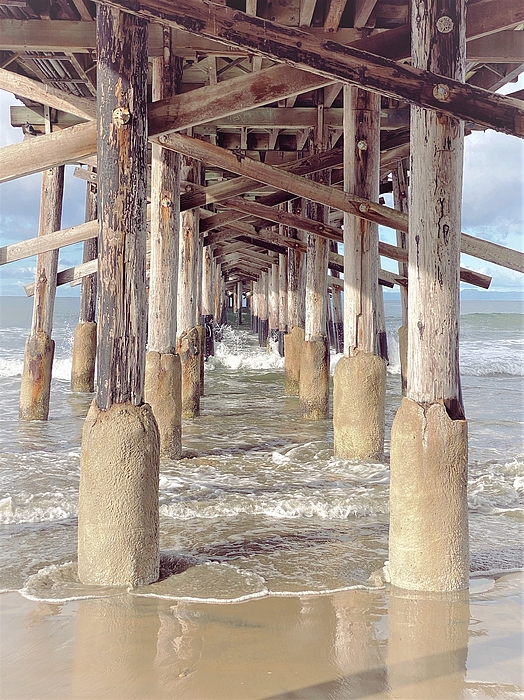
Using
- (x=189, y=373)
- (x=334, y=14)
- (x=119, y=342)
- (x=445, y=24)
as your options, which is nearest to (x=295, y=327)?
(x=189, y=373)

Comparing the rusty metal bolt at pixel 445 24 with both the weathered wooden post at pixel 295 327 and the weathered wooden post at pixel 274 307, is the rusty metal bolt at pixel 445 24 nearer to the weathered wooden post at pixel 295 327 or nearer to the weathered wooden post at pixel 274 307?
the weathered wooden post at pixel 295 327

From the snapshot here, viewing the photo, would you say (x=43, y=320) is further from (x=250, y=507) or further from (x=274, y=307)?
(x=274, y=307)

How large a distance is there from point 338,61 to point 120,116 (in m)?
1.00

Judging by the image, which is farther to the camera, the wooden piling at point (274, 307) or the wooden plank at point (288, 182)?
the wooden piling at point (274, 307)

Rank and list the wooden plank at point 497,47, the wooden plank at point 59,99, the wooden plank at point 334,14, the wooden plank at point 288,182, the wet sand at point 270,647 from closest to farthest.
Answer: the wet sand at point 270,647, the wooden plank at point 59,99, the wooden plank at point 288,182, the wooden plank at point 334,14, the wooden plank at point 497,47

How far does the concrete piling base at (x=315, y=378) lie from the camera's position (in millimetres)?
8500

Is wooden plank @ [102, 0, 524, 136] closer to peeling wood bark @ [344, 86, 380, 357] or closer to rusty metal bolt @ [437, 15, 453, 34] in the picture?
rusty metal bolt @ [437, 15, 453, 34]

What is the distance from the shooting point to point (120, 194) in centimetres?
337

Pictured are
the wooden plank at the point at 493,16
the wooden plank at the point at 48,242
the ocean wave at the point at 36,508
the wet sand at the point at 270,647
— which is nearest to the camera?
the wet sand at the point at 270,647

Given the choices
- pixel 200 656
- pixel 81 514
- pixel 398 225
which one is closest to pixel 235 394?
pixel 398 225

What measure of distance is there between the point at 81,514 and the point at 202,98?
6.84ft

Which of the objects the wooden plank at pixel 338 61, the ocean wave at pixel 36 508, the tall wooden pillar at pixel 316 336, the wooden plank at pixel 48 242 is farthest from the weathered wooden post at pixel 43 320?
the wooden plank at pixel 338 61

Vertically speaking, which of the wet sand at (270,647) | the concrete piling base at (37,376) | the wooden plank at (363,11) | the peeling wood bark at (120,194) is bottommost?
the wet sand at (270,647)

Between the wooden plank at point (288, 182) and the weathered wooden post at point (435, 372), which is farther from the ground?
the wooden plank at point (288, 182)
